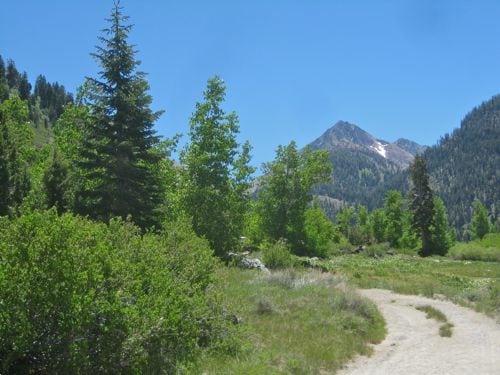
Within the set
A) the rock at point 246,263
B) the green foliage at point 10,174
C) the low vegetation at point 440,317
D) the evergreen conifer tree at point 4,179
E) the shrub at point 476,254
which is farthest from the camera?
the shrub at point 476,254

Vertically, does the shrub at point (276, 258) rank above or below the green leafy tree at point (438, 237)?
below

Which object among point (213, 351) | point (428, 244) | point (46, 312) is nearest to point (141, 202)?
point (213, 351)

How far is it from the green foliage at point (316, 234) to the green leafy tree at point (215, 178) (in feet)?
73.8

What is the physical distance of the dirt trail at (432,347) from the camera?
10875 mm

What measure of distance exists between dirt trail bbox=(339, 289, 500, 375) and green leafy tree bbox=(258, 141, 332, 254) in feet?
95.0

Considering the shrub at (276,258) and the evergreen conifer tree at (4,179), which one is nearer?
the evergreen conifer tree at (4,179)

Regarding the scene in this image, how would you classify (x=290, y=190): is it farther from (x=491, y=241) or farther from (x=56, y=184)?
(x=491, y=241)

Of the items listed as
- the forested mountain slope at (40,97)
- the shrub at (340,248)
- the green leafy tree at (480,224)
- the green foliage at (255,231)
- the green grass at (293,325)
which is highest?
the forested mountain slope at (40,97)

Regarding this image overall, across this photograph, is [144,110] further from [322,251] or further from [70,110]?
[322,251]

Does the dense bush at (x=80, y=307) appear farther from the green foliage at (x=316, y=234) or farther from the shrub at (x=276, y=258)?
the green foliage at (x=316, y=234)

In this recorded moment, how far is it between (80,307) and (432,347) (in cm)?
1002

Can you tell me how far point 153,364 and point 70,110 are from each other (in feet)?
86.8

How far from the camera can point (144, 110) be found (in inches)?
869

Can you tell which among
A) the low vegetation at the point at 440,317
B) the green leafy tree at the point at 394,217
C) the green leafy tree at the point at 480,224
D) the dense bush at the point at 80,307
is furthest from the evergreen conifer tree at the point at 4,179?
the green leafy tree at the point at 480,224
